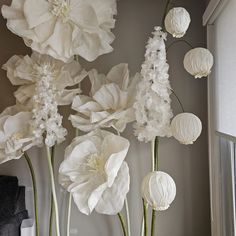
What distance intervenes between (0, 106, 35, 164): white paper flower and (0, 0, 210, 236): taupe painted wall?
0.33 metres

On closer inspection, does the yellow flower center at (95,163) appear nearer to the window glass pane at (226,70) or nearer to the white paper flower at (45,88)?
the white paper flower at (45,88)

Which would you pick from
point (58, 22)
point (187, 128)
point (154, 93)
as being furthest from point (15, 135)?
point (187, 128)

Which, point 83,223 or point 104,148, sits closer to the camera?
point 104,148

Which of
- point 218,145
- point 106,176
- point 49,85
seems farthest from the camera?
point 218,145

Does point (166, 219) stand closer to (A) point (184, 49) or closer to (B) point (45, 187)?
(B) point (45, 187)

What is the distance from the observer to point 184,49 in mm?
1694

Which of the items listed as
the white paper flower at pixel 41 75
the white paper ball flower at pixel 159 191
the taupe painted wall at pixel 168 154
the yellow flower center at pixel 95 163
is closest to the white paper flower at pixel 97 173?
the yellow flower center at pixel 95 163

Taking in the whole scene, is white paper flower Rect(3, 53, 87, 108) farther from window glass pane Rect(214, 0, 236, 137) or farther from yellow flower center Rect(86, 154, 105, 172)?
window glass pane Rect(214, 0, 236, 137)

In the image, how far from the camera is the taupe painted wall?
167 cm

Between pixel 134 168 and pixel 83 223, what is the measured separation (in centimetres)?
40

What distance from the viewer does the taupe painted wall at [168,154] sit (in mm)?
1675

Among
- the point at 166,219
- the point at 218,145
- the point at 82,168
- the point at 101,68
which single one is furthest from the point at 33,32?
the point at 166,219

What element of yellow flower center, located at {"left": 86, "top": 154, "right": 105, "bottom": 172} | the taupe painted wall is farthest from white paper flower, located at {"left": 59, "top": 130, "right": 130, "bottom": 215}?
the taupe painted wall

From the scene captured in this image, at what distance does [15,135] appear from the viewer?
4.64 ft
